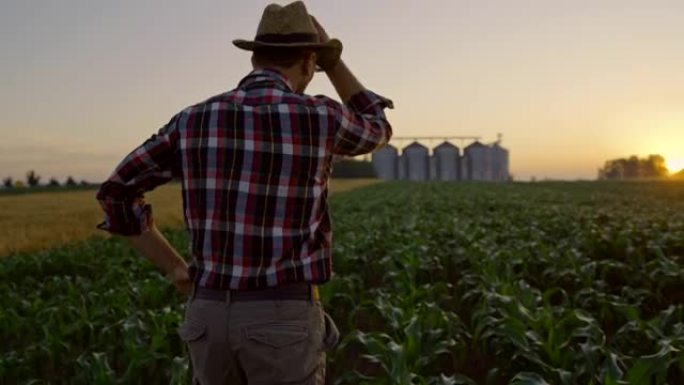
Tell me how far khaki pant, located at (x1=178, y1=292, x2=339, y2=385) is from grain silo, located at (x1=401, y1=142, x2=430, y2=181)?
5722 inches

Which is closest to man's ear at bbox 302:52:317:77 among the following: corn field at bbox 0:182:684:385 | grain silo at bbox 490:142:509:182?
corn field at bbox 0:182:684:385

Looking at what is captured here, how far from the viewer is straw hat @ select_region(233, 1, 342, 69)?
245 cm

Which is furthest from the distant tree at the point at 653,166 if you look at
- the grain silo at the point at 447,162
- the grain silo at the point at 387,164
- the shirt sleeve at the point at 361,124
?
the shirt sleeve at the point at 361,124

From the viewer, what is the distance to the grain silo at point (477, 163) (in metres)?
150

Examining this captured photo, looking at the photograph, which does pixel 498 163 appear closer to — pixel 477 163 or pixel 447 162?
pixel 477 163

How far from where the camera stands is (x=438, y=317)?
5.62m

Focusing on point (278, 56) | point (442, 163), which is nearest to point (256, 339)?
point (278, 56)

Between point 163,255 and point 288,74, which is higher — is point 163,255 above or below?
below

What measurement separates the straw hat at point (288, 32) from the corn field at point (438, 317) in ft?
7.18

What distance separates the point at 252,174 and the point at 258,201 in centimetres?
9

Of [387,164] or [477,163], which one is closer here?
[387,164]

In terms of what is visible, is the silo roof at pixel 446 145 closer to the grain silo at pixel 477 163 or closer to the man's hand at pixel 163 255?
the grain silo at pixel 477 163

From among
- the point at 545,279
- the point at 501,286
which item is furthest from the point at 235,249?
the point at 545,279

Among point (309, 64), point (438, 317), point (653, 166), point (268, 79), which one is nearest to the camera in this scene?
point (268, 79)
